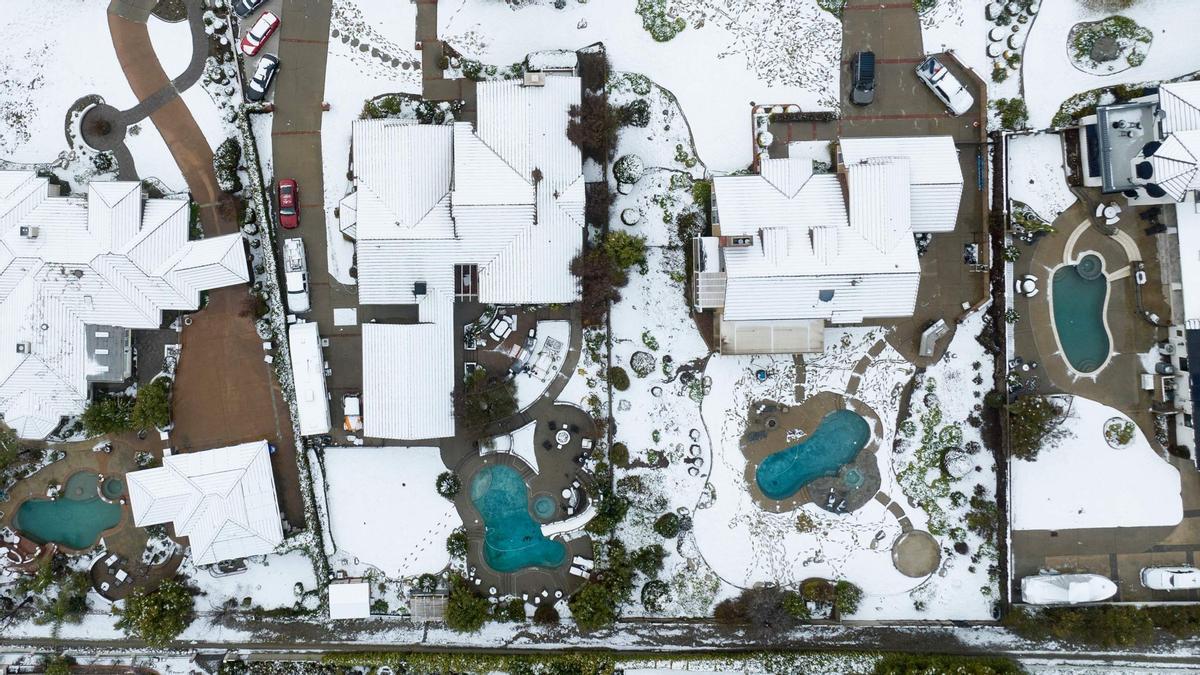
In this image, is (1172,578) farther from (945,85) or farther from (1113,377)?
(945,85)

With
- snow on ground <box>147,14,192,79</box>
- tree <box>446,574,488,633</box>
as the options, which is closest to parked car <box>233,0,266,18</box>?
snow on ground <box>147,14,192,79</box>

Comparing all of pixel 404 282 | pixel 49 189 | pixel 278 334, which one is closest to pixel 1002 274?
pixel 404 282

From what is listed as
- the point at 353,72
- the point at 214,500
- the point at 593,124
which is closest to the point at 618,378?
the point at 593,124

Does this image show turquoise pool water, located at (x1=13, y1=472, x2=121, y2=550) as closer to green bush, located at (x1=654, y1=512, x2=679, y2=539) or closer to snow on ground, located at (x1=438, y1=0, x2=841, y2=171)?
green bush, located at (x1=654, y1=512, x2=679, y2=539)

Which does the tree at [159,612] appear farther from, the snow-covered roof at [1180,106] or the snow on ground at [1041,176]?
the snow-covered roof at [1180,106]

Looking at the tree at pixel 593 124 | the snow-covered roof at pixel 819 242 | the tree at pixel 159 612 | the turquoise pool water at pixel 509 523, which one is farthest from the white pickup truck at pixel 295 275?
the snow-covered roof at pixel 819 242
